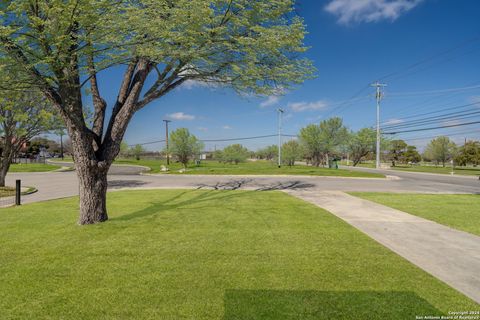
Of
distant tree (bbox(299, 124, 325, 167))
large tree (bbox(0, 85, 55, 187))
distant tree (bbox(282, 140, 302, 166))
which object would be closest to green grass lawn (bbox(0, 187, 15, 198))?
large tree (bbox(0, 85, 55, 187))

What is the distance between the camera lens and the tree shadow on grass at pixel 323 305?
2.94 meters

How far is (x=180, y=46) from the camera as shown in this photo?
20.2ft

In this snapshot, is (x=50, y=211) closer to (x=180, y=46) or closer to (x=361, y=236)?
(x=180, y=46)

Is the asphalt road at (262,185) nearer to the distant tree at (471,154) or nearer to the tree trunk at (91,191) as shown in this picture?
the tree trunk at (91,191)

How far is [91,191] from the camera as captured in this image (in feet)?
22.1

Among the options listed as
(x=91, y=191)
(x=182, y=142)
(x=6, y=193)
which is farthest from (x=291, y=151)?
(x=91, y=191)

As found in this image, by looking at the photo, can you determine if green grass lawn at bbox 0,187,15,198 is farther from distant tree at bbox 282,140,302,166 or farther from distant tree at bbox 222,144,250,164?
distant tree at bbox 222,144,250,164

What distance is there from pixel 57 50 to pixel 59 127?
13.8 meters

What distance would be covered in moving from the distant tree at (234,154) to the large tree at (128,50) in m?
52.1

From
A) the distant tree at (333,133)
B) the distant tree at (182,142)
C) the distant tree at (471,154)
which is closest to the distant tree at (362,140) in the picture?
the distant tree at (333,133)

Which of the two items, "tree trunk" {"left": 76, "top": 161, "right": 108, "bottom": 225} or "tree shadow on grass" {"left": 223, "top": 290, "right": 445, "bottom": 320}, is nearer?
"tree shadow on grass" {"left": 223, "top": 290, "right": 445, "bottom": 320}

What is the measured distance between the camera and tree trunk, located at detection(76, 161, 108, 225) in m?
6.61

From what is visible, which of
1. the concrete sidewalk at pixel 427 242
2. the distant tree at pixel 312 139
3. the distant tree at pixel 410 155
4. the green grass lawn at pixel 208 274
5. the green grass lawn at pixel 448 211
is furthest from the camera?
the distant tree at pixel 410 155

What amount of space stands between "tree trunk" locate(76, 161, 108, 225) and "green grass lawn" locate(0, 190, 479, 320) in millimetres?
384
